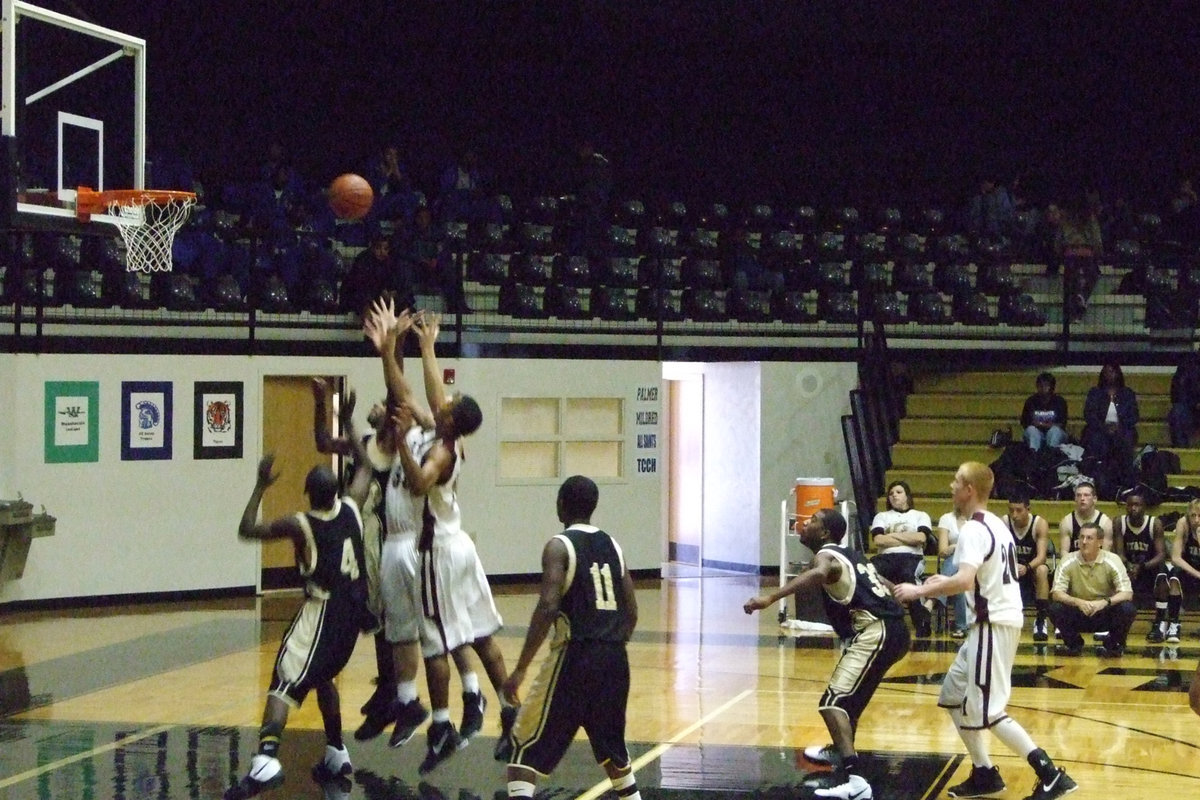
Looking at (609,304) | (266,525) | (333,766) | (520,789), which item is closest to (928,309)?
(609,304)

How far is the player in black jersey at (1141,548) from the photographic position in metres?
14.8

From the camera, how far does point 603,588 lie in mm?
7180

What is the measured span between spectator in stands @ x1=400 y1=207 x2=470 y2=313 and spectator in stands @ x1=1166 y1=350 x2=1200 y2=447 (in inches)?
308

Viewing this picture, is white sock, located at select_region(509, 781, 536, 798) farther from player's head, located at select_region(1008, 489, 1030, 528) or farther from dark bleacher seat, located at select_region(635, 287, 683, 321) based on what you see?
dark bleacher seat, located at select_region(635, 287, 683, 321)

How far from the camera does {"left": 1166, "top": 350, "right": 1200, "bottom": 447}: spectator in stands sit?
17.9 metres

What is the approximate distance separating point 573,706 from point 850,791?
1.93 meters

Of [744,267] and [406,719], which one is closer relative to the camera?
[406,719]

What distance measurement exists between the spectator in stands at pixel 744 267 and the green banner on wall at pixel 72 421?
7.55 m

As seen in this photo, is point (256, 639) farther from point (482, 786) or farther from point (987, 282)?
point (987, 282)

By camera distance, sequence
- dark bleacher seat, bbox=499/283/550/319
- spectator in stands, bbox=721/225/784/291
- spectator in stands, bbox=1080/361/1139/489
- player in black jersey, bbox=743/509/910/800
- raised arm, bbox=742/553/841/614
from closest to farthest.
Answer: raised arm, bbox=742/553/841/614, player in black jersey, bbox=743/509/910/800, spectator in stands, bbox=1080/361/1139/489, dark bleacher seat, bbox=499/283/550/319, spectator in stands, bbox=721/225/784/291

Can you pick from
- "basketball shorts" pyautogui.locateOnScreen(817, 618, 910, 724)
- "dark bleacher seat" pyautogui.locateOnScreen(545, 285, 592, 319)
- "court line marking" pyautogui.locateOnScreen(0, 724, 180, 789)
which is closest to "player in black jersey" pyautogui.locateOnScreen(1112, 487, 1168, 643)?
"dark bleacher seat" pyautogui.locateOnScreen(545, 285, 592, 319)

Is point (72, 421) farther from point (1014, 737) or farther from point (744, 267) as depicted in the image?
point (1014, 737)

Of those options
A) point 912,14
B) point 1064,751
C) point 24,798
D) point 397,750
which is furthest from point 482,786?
point 912,14

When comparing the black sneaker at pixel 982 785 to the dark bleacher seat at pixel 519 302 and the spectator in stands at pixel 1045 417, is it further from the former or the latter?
the dark bleacher seat at pixel 519 302
